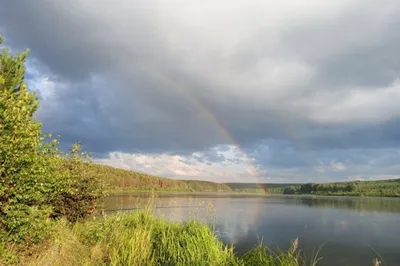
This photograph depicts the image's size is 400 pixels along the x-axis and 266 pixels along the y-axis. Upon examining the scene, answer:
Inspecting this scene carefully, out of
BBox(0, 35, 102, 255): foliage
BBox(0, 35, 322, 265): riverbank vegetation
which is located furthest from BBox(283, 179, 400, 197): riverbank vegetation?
BBox(0, 35, 102, 255): foliage

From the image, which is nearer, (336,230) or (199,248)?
(199,248)

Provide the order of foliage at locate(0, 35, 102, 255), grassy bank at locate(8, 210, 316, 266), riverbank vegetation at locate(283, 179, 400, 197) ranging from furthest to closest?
riverbank vegetation at locate(283, 179, 400, 197), grassy bank at locate(8, 210, 316, 266), foliage at locate(0, 35, 102, 255)

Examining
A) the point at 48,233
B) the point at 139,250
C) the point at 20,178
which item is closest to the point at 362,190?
the point at 139,250

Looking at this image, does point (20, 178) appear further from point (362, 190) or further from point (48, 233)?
point (362, 190)

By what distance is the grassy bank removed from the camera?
26.7 ft

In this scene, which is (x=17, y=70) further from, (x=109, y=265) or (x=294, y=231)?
(x=294, y=231)

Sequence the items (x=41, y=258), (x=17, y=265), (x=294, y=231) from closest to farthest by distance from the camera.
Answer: (x=17, y=265), (x=41, y=258), (x=294, y=231)

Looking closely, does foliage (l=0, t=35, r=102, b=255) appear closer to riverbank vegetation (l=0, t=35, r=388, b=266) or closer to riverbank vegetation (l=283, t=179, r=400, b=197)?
riverbank vegetation (l=0, t=35, r=388, b=266)

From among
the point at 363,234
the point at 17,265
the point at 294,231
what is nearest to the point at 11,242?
the point at 17,265

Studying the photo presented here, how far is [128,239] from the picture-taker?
963 cm

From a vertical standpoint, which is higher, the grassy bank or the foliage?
the foliage

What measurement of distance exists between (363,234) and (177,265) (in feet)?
103

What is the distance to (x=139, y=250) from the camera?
29.7 feet

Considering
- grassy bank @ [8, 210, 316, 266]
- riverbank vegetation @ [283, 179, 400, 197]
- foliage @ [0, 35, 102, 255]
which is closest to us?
foliage @ [0, 35, 102, 255]
